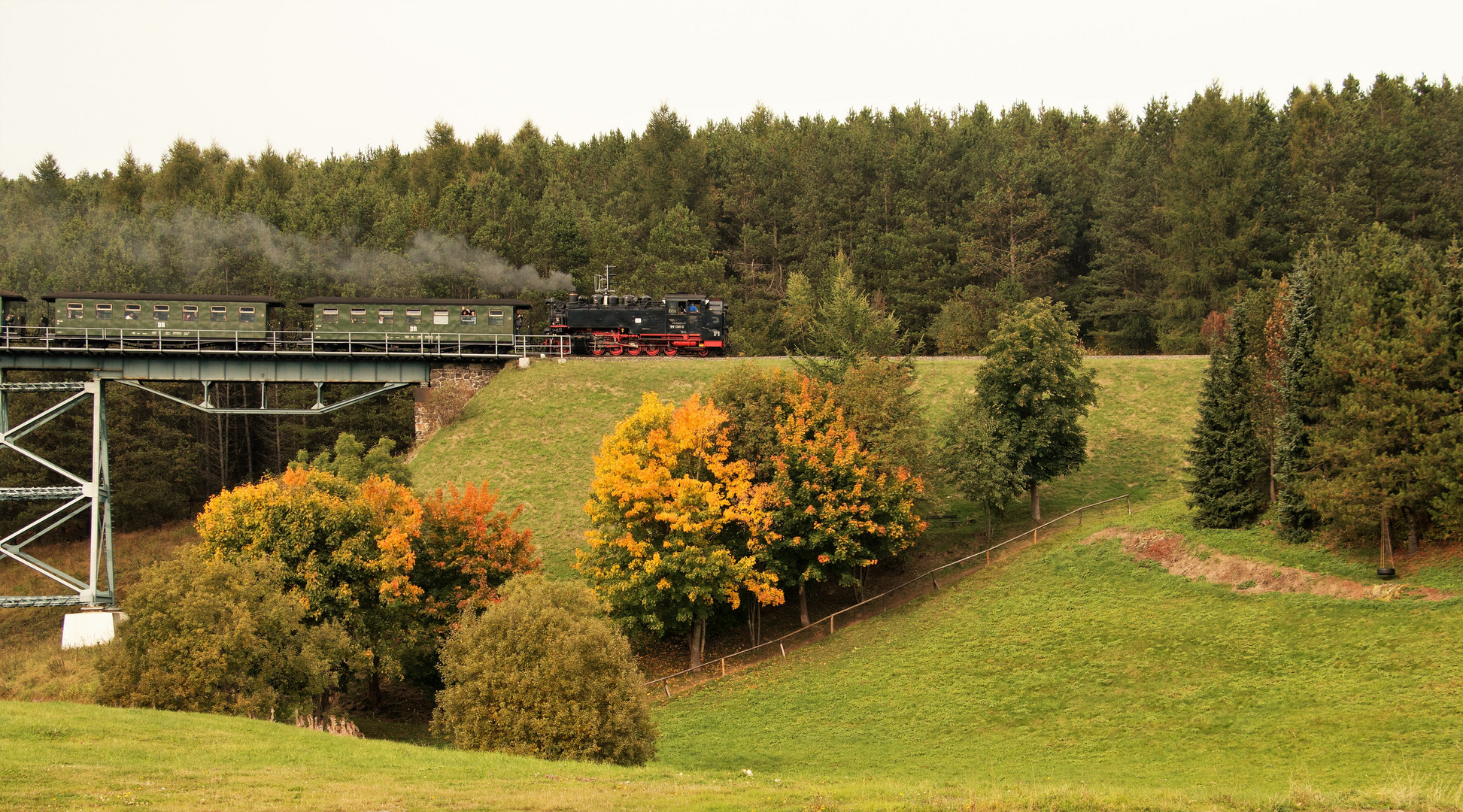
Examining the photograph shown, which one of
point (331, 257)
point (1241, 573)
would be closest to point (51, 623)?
point (331, 257)

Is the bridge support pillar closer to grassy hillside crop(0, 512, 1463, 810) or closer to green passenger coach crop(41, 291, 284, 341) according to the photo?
green passenger coach crop(41, 291, 284, 341)

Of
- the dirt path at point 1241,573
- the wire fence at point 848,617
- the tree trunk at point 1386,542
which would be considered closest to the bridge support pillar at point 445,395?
the wire fence at point 848,617

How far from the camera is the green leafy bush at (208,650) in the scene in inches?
1102

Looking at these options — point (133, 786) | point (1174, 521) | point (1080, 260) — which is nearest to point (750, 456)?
point (1174, 521)

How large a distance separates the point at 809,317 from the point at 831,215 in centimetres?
1784

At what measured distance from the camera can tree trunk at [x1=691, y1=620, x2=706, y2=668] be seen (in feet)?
140

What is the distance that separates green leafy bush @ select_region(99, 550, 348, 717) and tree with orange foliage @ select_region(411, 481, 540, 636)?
8.89 m

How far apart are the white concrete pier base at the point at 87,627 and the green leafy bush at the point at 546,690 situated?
30.5 meters

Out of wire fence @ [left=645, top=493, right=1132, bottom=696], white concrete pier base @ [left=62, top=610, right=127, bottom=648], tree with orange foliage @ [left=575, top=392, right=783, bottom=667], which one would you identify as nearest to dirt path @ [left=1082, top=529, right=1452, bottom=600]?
wire fence @ [left=645, top=493, right=1132, bottom=696]

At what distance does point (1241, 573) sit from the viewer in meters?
37.4

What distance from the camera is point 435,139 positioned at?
119 metres

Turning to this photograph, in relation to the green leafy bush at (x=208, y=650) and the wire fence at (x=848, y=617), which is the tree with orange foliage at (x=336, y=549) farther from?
the wire fence at (x=848, y=617)

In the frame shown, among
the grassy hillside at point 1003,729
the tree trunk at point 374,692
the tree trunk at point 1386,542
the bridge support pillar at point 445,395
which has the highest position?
the bridge support pillar at point 445,395

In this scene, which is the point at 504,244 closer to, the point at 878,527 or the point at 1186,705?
the point at 878,527
